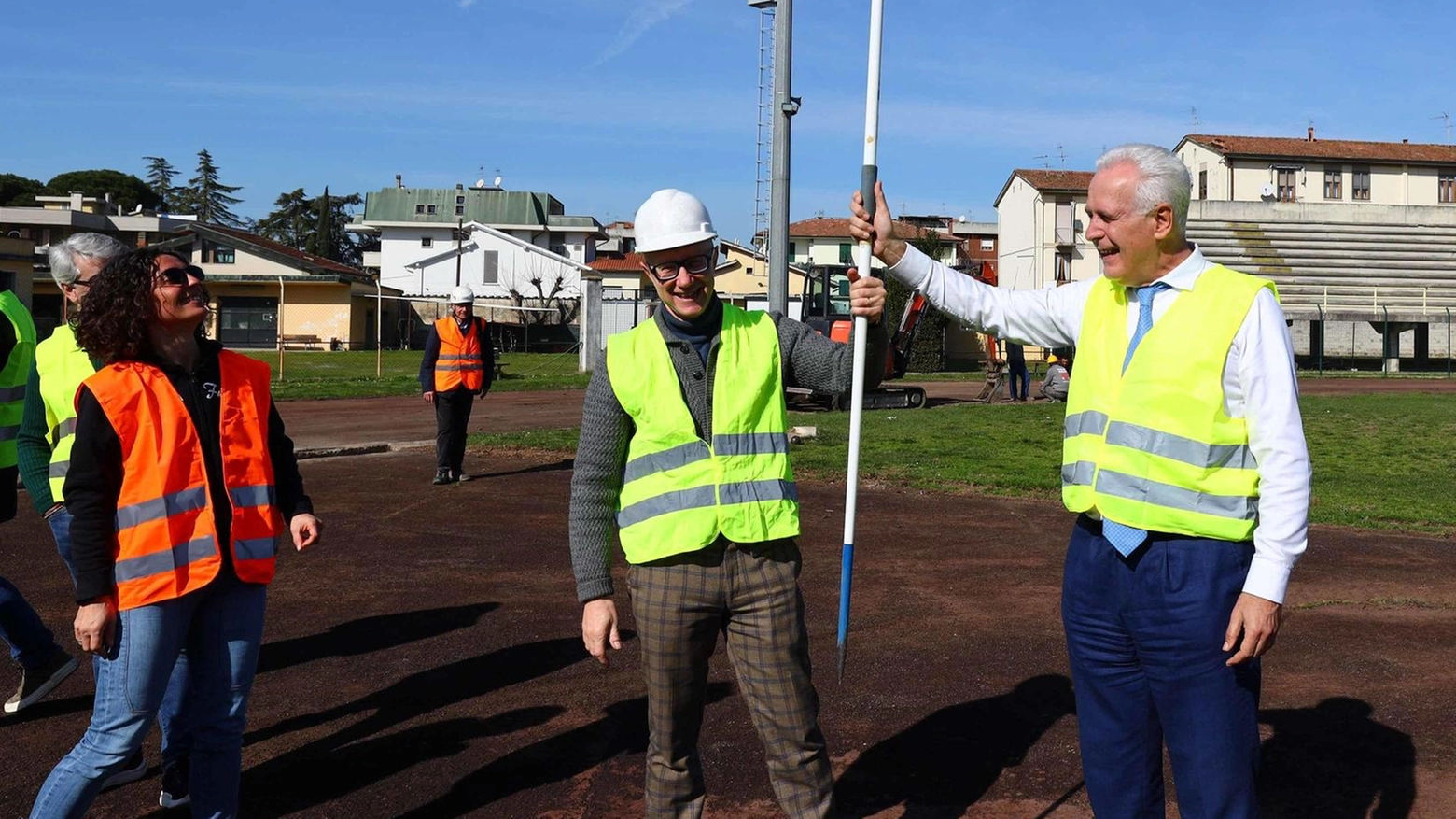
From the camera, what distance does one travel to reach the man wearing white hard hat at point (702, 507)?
11.3 feet

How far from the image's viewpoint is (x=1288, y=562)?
3.00m

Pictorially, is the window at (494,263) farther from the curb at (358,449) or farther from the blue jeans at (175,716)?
the blue jeans at (175,716)

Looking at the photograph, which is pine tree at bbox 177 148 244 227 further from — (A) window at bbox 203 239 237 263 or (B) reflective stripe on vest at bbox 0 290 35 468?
(B) reflective stripe on vest at bbox 0 290 35 468

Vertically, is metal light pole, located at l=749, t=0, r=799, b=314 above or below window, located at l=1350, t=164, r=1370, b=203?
below

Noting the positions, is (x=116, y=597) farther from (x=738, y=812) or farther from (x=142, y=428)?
(x=738, y=812)

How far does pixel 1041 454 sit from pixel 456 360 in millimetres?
6800

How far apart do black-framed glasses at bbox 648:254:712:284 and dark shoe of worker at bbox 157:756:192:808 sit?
2.49 meters

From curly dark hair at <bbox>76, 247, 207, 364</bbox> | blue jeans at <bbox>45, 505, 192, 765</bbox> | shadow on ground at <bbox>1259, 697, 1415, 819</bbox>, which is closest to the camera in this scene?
curly dark hair at <bbox>76, 247, 207, 364</bbox>

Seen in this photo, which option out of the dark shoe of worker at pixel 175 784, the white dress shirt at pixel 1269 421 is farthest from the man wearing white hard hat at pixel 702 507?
the dark shoe of worker at pixel 175 784

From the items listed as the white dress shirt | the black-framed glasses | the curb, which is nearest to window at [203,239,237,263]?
the curb

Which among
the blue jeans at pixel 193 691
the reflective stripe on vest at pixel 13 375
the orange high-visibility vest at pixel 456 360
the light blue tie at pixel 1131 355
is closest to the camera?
the light blue tie at pixel 1131 355


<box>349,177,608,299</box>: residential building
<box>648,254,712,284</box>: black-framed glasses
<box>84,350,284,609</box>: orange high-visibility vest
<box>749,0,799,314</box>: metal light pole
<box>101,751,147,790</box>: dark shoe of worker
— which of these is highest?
<box>349,177,608,299</box>: residential building

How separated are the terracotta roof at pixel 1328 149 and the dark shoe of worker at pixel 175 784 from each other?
2329 inches

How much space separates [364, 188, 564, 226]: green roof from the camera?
7231 cm
